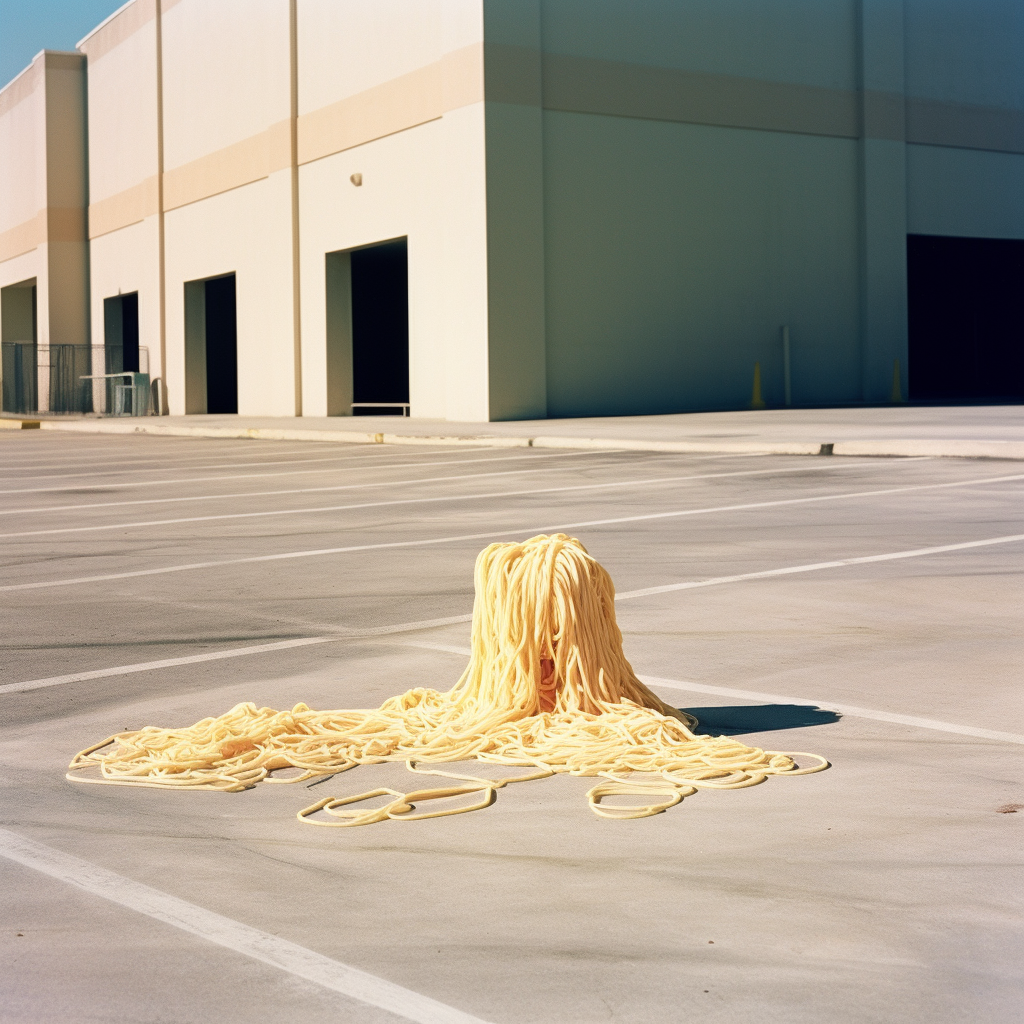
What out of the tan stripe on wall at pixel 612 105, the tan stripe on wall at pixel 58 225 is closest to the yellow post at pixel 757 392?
the tan stripe on wall at pixel 612 105

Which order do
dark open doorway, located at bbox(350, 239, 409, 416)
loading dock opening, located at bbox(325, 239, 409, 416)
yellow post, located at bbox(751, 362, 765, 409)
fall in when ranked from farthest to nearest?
dark open doorway, located at bbox(350, 239, 409, 416), loading dock opening, located at bbox(325, 239, 409, 416), yellow post, located at bbox(751, 362, 765, 409)

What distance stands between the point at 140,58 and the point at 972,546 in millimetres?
38088

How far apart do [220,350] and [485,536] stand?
33069 millimetres

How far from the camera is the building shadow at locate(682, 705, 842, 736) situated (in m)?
5.02

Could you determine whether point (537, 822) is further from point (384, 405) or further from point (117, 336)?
point (117, 336)

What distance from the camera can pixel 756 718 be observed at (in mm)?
5156

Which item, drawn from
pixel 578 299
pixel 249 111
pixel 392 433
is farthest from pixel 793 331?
pixel 249 111

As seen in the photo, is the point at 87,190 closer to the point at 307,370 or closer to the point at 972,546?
the point at 307,370

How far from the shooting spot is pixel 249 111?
36.0m

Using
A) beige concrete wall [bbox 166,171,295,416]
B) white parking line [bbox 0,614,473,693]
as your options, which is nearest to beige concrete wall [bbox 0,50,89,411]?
beige concrete wall [bbox 166,171,295,416]

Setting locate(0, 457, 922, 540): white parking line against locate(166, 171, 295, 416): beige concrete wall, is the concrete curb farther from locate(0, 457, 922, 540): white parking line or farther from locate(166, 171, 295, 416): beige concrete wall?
locate(166, 171, 295, 416): beige concrete wall

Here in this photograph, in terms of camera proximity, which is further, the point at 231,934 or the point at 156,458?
the point at 156,458

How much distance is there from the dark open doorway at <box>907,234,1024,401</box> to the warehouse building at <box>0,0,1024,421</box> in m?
0.06

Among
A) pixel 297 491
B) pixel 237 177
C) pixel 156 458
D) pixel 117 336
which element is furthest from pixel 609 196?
pixel 117 336
